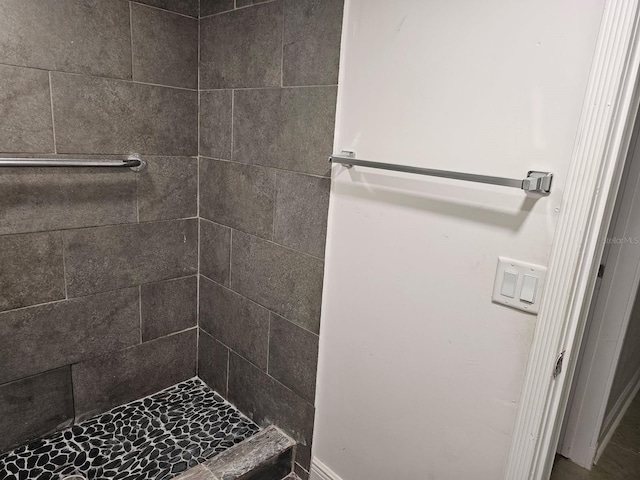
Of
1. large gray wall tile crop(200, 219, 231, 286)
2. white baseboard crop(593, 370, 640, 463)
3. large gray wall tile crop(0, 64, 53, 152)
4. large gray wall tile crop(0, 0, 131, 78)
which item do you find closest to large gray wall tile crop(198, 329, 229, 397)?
large gray wall tile crop(200, 219, 231, 286)

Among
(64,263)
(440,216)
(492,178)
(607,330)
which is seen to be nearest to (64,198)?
(64,263)

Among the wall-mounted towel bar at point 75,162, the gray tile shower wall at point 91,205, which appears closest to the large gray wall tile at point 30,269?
the gray tile shower wall at point 91,205

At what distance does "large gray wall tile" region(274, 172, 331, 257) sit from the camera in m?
1.43

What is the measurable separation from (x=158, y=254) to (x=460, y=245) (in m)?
1.32

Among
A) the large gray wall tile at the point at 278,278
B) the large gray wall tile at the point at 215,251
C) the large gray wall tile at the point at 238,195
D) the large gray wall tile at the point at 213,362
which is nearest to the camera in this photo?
the large gray wall tile at the point at 278,278

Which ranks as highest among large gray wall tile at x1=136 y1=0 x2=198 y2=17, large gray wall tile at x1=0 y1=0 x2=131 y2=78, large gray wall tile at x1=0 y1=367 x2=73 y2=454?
large gray wall tile at x1=136 y1=0 x2=198 y2=17

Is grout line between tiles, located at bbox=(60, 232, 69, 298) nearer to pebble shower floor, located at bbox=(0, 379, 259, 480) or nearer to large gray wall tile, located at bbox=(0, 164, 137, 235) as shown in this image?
large gray wall tile, located at bbox=(0, 164, 137, 235)

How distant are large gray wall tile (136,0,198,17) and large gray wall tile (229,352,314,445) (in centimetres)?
144

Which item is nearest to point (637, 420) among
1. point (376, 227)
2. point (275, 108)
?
point (376, 227)

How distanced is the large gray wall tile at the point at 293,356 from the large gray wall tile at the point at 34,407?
2.72 feet

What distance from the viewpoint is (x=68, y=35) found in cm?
148

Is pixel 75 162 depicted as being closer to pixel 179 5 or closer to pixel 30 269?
pixel 30 269

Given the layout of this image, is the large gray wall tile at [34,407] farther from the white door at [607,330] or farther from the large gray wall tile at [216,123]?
the white door at [607,330]

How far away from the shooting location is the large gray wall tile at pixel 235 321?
1.75 metres
